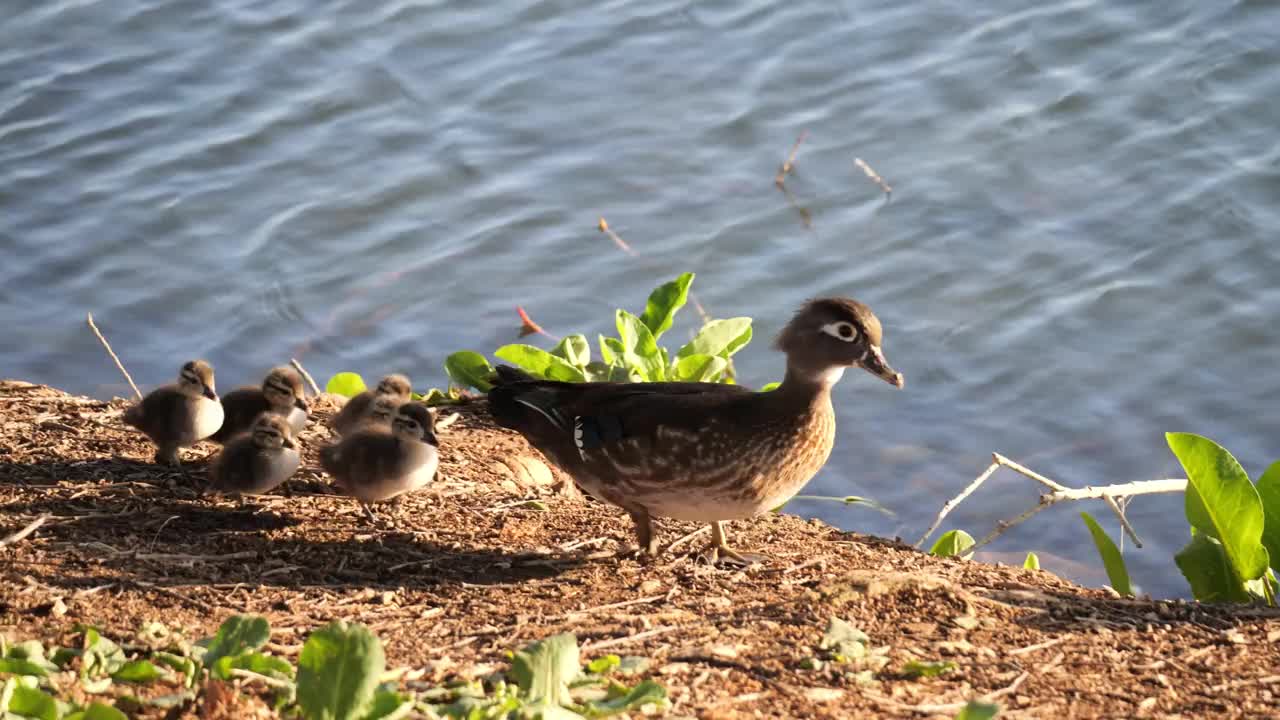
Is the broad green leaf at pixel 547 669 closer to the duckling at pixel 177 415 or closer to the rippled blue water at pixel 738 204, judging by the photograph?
the duckling at pixel 177 415

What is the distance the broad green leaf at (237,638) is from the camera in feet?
14.2

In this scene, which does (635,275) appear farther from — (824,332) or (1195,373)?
(824,332)

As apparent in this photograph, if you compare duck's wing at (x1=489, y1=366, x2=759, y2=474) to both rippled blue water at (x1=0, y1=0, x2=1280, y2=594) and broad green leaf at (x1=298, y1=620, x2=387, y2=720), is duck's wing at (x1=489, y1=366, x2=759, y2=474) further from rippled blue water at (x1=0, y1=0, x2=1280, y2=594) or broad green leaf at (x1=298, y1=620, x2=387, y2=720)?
rippled blue water at (x1=0, y1=0, x2=1280, y2=594)

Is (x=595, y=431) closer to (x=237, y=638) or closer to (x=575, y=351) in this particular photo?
(x=575, y=351)

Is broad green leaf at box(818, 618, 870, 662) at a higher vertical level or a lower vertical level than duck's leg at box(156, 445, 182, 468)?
higher

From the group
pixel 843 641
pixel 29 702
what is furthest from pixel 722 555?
pixel 29 702

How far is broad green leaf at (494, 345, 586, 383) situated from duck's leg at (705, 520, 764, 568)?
1731 millimetres

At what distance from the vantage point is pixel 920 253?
1038 cm

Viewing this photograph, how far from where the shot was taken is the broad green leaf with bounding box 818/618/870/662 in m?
4.72

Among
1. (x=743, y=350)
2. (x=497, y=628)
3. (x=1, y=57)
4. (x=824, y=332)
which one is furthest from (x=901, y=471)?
(x=1, y=57)

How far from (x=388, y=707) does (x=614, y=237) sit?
7076 millimetres

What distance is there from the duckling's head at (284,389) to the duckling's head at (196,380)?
0.26 meters

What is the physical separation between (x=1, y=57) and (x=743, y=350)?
25.0 ft

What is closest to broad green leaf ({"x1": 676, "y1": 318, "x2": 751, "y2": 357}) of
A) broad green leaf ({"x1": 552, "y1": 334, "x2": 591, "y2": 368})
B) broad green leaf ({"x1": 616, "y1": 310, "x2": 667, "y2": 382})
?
broad green leaf ({"x1": 616, "y1": 310, "x2": 667, "y2": 382})
